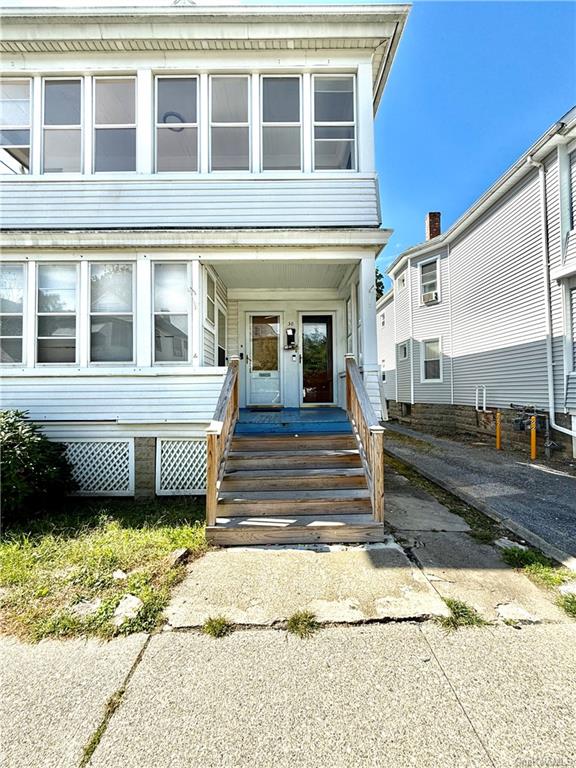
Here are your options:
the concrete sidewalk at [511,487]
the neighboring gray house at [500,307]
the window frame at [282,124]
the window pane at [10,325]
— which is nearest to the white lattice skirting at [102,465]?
the window pane at [10,325]

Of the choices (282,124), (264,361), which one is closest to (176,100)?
(282,124)

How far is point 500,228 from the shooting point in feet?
34.1

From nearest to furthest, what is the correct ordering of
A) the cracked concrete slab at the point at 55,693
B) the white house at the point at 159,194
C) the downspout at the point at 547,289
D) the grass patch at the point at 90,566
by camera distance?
the cracked concrete slab at the point at 55,693 < the grass patch at the point at 90,566 < the white house at the point at 159,194 < the downspout at the point at 547,289

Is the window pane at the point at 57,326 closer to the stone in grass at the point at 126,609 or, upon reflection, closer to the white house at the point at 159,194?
the white house at the point at 159,194

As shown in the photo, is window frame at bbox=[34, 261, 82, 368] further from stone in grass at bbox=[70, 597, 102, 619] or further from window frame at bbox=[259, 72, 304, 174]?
stone in grass at bbox=[70, 597, 102, 619]

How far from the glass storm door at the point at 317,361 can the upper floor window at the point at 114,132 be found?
430 centimetres

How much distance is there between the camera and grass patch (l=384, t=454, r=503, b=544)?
4.09 metres

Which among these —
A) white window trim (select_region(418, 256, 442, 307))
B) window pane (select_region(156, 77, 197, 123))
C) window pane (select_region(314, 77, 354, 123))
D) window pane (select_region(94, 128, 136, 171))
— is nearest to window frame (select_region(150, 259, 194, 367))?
window pane (select_region(94, 128, 136, 171))

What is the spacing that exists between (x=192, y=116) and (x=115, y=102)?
1311mm

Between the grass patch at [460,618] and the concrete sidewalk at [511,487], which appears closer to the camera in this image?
the grass patch at [460,618]

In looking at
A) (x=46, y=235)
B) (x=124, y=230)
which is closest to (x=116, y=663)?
(x=124, y=230)

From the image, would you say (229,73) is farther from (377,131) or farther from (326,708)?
(326,708)

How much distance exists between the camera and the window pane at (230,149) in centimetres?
586

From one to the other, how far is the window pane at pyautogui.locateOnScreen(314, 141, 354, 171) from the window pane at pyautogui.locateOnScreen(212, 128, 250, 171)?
46.1 inches
